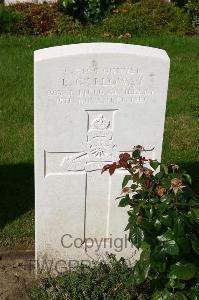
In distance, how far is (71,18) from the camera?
31.5ft

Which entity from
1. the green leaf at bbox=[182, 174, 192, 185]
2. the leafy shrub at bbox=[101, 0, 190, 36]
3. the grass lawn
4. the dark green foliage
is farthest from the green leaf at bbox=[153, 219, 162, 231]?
the leafy shrub at bbox=[101, 0, 190, 36]

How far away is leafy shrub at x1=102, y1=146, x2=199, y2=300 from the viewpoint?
322cm

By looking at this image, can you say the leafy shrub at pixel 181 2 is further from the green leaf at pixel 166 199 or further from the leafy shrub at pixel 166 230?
the green leaf at pixel 166 199

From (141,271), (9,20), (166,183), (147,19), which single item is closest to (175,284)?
(141,271)

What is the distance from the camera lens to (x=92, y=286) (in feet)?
13.1

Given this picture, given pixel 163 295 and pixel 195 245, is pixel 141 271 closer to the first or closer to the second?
pixel 163 295

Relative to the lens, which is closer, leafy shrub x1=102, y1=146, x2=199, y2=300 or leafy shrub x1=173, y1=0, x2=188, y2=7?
leafy shrub x1=102, y1=146, x2=199, y2=300

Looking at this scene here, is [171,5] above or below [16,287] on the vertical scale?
above

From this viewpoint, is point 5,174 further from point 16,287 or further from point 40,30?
point 40,30

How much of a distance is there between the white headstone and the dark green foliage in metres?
0.24

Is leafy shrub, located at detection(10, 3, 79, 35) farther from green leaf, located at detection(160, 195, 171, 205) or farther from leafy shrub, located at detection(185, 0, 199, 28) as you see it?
green leaf, located at detection(160, 195, 171, 205)

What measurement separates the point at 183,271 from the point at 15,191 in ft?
8.29

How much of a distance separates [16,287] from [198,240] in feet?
5.04

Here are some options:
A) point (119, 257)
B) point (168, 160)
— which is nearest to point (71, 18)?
point (168, 160)
